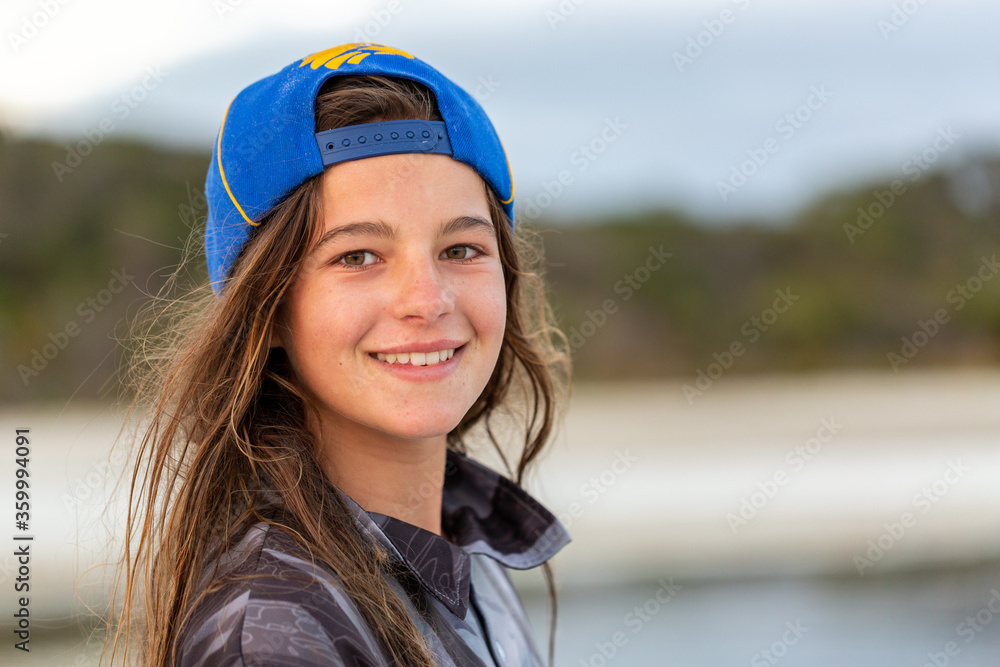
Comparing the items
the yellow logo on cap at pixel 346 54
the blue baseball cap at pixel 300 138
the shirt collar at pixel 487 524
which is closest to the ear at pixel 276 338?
the blue baseball cap at pixel 300 138

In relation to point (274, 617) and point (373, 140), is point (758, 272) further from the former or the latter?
point (274, 617)

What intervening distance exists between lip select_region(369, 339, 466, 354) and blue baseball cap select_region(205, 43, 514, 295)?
0.34 m

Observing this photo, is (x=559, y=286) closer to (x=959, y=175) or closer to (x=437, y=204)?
(x=959, y=175)

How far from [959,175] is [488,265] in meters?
17.7

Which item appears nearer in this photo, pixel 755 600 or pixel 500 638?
pixel 500 638

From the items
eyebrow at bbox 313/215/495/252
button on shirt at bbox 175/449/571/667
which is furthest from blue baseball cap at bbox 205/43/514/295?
button on shirt at bbox 175/449/571/667

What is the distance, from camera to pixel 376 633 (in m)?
1.25

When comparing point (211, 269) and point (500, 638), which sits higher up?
point (211, 269)

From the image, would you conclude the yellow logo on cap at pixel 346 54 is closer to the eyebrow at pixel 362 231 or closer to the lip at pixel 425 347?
the eyebrow at pixel 362 231

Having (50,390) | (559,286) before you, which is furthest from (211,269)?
(559,286)

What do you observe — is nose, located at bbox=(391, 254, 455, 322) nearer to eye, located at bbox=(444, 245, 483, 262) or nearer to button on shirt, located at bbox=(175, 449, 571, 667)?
eye, located at bbox=(444, 245, 483, 262)

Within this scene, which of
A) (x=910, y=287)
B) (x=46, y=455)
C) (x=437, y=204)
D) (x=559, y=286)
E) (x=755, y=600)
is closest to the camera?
(x=437, y=204)

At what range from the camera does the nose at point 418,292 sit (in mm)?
1460

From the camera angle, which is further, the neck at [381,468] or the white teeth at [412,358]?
the neck at [381,468]
